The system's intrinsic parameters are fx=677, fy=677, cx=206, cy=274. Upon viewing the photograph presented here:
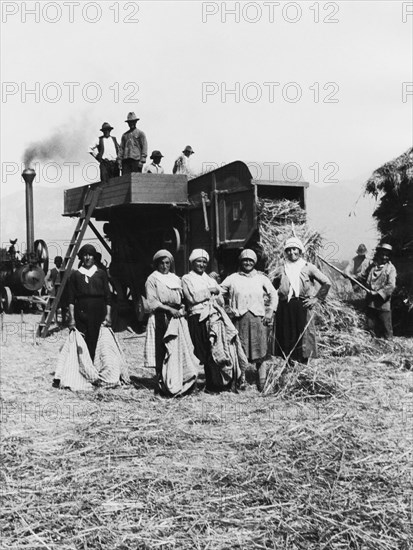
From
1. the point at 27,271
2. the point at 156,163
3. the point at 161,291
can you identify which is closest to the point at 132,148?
the point at 156,163

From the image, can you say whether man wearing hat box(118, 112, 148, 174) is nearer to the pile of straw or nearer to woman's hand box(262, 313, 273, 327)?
woman's hand box(262, 313, 273, 327)

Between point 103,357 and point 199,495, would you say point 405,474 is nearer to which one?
point 199,495

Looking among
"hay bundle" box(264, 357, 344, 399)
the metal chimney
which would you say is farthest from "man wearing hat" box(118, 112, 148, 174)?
"hay bundle" box(264, 357, 344, 399)

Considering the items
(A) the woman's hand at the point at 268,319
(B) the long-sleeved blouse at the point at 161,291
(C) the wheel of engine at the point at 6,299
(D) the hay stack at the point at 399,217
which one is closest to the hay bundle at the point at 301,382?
(A) the woman's hand at the point at 268,319

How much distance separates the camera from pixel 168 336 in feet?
23.6

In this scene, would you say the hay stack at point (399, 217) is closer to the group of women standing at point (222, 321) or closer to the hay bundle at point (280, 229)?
the hay bundle at point (280, 229)

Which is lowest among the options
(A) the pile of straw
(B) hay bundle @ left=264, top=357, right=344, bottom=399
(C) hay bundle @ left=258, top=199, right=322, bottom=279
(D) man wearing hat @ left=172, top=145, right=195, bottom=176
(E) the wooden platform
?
(A) the pile of straw

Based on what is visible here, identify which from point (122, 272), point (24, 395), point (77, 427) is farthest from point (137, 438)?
point (122, 272)

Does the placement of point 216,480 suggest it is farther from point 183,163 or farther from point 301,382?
point 183,163

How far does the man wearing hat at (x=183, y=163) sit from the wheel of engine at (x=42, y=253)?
6.27m

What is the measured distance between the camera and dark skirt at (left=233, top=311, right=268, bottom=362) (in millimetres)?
7246

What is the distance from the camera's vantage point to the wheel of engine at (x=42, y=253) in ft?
59.5

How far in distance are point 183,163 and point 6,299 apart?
7435 millimetres

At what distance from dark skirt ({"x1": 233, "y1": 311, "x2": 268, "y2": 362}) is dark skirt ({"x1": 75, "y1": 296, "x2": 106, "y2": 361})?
1.77m
